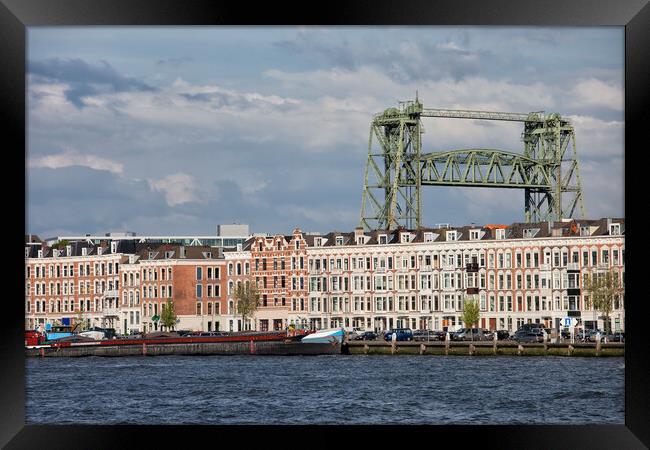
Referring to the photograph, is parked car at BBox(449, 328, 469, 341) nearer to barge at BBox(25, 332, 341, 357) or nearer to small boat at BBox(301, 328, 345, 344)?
small boat at BBox(301, 328, 345, 344)

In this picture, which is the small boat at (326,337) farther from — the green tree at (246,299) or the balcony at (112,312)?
the balcony at (112,312)

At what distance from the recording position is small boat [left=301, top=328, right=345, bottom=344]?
57034 mm

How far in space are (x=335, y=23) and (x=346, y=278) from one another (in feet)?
200

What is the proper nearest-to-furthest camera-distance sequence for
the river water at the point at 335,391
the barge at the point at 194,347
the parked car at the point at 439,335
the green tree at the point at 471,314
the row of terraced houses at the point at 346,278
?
the river water at the point at 335,391 < the barge at the point at 194,347 < the parked car at the point at 439,335 < the row of terraced houses at the point at 346,278 < the green tree at the point at 471,314

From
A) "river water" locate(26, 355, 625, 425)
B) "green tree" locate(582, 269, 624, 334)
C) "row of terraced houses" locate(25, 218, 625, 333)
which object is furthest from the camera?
"row of terraced houses" locate(25, 218, 625, 333)

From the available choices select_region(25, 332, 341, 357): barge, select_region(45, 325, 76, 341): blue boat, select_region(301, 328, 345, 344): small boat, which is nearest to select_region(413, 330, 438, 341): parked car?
select_region(301, 328, 345, 344): small boat

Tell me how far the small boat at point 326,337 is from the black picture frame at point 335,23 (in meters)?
45.7

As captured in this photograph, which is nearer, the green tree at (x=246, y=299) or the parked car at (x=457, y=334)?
the parked car at (x=457, y=334)

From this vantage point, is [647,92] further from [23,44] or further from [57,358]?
[57,358]

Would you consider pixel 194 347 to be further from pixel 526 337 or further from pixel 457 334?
pixel 526 337

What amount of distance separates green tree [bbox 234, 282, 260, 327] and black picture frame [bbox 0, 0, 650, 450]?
203 feet

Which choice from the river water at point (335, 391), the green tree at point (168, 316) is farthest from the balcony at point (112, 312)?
the river water at point (335, 391)

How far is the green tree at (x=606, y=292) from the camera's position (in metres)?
57.0

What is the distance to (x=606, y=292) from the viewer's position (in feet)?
188
